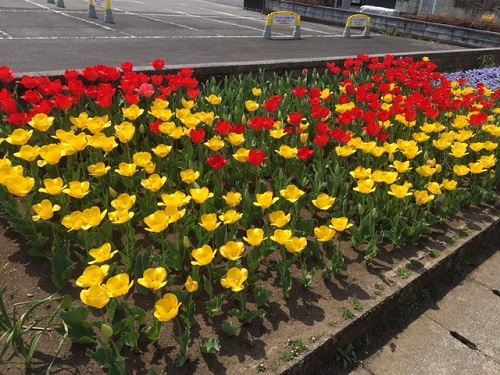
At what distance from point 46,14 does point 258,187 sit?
47.5 feet

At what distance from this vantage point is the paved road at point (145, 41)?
9.32 meters

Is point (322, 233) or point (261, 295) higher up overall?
point (322, 233)

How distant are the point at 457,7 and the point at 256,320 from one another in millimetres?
23400

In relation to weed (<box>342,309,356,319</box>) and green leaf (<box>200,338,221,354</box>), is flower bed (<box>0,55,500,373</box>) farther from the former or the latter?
weed (<box>342,309,356,319</box>)

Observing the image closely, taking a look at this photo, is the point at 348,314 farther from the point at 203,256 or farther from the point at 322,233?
the point at 203,256

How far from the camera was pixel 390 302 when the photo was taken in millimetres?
3035

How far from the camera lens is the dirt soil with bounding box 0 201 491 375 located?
2.34 m

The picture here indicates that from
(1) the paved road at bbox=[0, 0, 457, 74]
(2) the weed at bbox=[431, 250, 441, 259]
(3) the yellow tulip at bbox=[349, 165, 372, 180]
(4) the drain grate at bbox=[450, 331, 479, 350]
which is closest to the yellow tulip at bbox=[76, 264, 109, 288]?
(3) the yellow tulip at bbox=[349, 165, 372, 180]

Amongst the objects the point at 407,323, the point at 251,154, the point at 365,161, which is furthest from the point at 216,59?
the point at 407,323

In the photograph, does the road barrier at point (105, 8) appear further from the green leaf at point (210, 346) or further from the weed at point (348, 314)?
the green leaf at point (210, 346)

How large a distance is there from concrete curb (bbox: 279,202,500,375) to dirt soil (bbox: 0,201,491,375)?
0.11 feet

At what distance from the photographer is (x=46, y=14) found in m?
15.1

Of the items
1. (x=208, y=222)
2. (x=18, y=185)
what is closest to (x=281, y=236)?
(x=208, y=222)

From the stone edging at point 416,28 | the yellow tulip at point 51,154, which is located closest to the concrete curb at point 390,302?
the yellow tulip at point 51,154
